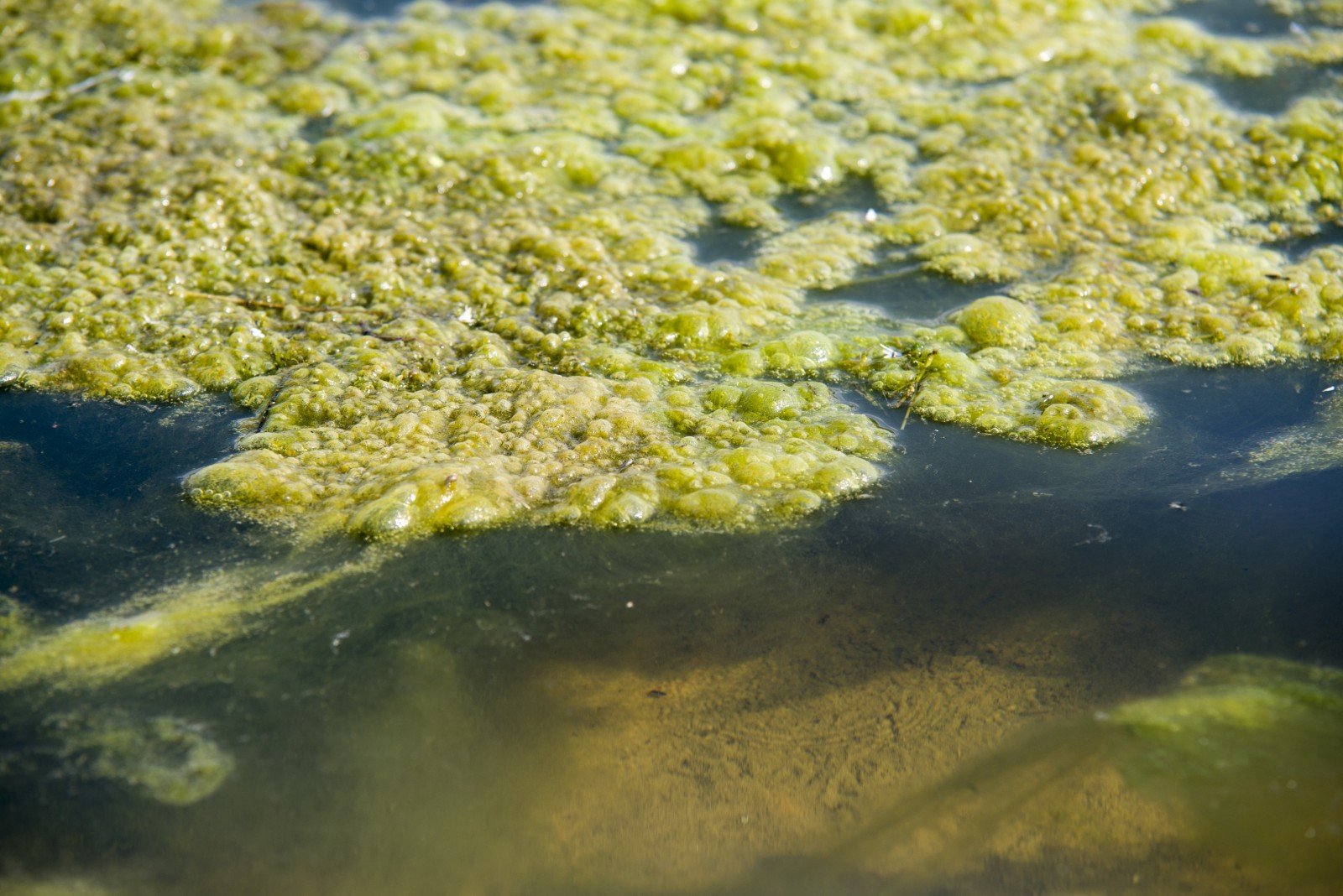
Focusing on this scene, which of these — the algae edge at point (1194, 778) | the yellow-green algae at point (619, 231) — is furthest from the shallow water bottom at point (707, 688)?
the yellow-green algae at point (619, 231)

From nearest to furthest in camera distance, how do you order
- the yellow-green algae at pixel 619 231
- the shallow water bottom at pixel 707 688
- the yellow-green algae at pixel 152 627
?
the shallow water bottom at pixel 707 688, the yellow-green algae at pixel 152 627, the yellow-green algae at pixel 619 231

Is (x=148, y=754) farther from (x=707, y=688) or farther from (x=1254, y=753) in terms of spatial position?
(x=1254, y=753)

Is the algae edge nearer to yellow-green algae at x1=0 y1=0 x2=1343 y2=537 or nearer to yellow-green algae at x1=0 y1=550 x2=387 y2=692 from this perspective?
→ yellow-green algae at x1=0 y1=0 x2=1343 y2=537

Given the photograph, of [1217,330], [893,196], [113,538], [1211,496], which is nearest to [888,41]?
[893,196]

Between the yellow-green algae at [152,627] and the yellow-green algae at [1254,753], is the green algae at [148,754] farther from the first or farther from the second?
the yellow-green algae at [1254,753]

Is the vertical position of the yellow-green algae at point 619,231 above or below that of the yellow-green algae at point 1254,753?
above

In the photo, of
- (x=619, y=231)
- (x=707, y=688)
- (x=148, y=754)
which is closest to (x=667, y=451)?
(x=707, y=688)

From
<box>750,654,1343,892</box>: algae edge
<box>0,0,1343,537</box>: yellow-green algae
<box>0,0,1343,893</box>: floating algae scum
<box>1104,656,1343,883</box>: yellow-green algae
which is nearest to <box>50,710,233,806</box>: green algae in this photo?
<box>0,0,1343,893</box>: floating algae scum
